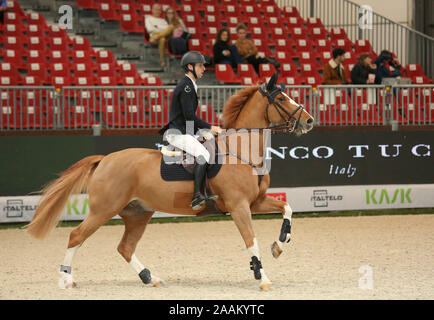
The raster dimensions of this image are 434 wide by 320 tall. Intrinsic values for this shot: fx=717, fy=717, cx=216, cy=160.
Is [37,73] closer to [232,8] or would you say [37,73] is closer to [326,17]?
[232,8]

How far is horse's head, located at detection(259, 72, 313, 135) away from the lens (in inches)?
279

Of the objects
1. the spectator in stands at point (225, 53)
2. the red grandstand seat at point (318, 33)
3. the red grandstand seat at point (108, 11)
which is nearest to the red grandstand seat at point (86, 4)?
the red grandstand seat at point (108, 11)

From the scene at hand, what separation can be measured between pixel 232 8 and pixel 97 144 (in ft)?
22.8

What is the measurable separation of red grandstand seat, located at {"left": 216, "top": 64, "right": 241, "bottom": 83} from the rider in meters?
7.31

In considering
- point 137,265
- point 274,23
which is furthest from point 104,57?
point 137,265

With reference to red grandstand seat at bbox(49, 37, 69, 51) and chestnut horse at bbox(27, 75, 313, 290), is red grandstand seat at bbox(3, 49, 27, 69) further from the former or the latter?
chestnut horse at bbox(27, 75, 313, 290)

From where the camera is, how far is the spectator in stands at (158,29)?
1505 centimetres

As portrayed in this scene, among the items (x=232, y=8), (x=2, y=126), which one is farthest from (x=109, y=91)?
(x=232, y=8)

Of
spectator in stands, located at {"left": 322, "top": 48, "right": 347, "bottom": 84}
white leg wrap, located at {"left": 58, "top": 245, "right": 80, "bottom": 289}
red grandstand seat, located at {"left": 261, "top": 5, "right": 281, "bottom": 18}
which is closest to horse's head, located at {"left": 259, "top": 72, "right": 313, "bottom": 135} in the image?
white leg wrap, located at {"left": 58, "top": 245, "right": 80, "bottom": 289}

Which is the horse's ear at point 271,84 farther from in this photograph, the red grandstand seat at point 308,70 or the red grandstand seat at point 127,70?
the red grandstand seat at point 308,70

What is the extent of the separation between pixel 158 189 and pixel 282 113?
57.1 inches

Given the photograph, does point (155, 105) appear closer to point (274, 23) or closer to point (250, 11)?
point (274, 23)

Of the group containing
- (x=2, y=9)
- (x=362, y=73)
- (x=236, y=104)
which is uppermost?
(x=2, y=9)

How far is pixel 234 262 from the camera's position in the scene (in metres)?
8.59
